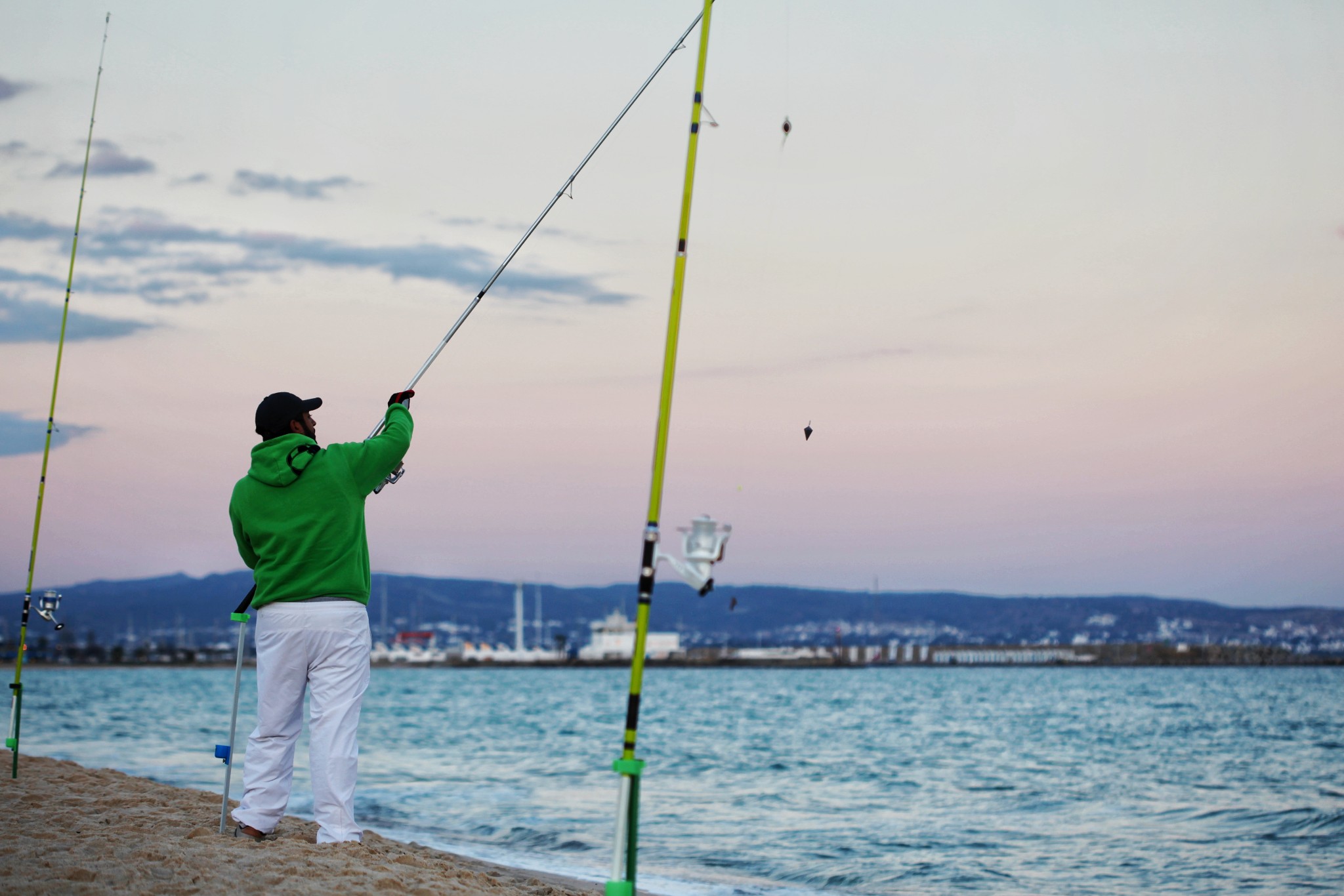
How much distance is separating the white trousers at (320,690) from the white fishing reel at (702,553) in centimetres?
160

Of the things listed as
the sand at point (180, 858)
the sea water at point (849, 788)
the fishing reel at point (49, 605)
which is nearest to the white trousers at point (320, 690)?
the sand at point (180, 858)

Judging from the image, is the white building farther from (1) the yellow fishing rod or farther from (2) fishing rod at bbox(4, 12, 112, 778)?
(1) the yellow fishing rod

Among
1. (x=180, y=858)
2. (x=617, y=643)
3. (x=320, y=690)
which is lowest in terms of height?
(x=617, y=643)

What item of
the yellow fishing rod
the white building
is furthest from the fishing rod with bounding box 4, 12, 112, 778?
the white building

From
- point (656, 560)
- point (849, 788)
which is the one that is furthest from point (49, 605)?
point (849, 788)

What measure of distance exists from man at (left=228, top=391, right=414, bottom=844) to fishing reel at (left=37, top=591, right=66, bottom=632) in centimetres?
310

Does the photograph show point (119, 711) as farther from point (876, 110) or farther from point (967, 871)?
point (876, 110)

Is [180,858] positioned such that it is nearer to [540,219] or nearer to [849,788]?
[540,219]

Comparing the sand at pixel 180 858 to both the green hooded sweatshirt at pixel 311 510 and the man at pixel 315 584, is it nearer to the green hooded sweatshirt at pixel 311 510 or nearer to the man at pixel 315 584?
the man at pixel 315 584

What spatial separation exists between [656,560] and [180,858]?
233 cm

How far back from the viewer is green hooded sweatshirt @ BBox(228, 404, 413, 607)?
182 inches

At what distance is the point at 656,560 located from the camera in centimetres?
371

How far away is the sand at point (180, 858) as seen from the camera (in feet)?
13.3

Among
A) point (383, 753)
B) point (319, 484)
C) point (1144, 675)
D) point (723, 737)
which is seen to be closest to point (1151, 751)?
point (723, 737)
